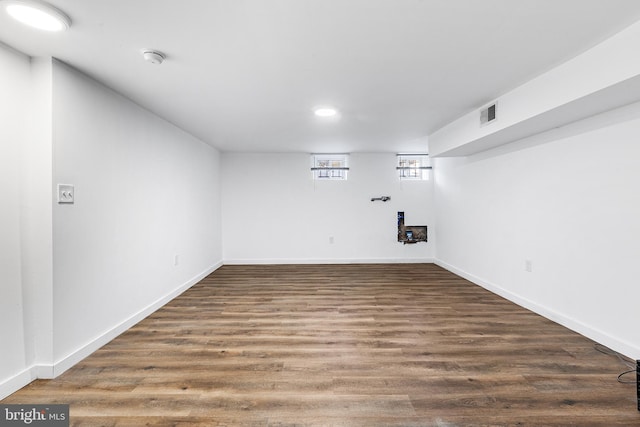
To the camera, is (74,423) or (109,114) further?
(109,114)

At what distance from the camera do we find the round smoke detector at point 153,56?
6.13 ft

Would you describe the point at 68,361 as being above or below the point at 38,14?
below

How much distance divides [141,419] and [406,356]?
1.79 meters

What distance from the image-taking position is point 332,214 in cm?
580

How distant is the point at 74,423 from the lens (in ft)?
4.97

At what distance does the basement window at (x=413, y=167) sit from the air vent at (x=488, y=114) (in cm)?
277

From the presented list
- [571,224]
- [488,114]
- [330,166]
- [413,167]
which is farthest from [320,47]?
[413,167]

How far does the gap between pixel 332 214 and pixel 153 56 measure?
4.29 meters

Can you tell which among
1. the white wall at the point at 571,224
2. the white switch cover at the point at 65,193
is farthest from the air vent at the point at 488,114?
the white switch cover at the point at 65,193

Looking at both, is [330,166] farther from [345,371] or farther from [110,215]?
[345,371]

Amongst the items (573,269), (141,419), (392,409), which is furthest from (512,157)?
(141,419)

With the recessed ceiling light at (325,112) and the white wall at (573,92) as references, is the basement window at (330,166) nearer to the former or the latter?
the recessed ceiling light at (325,112)

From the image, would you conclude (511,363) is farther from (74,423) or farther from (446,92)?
(74,423)

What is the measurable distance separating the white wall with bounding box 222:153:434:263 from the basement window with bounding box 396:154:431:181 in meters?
0.13
